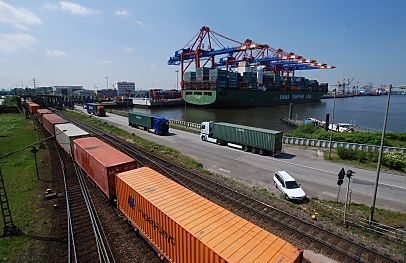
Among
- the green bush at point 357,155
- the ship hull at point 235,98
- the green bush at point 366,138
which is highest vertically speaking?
the ship hull at point 235,98

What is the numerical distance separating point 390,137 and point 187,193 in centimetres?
4049

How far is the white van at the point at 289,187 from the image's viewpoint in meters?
18.4

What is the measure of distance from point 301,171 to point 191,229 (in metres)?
20.4

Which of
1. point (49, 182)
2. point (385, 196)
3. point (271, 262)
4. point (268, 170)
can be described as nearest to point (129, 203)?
point (271, 262)

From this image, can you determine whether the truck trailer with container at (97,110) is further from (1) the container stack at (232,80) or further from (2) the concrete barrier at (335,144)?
(2) the concrete barrier at (335,144)

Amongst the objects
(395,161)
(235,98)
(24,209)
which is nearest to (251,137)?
(395,161)

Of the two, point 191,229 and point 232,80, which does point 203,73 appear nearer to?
point 232,80

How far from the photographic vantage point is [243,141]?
33.5 m

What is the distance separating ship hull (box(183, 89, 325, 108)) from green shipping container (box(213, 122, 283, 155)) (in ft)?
198

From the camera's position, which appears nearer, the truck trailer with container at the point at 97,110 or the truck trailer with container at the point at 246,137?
the truck trailer with container at the point at 246,137

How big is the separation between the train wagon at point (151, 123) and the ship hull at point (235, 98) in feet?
142

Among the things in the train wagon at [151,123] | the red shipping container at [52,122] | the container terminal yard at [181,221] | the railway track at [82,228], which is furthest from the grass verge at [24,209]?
the train wagon at [151,123]

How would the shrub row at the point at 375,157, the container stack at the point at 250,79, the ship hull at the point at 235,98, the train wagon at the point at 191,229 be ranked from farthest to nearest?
the container stack at the point at 250,79 < the ship hull at the point at 235,98 < the shrub row at the point at 375,157 < the train wagon at the point at 191,229

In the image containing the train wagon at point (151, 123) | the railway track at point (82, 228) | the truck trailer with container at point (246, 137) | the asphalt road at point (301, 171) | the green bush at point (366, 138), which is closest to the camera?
the railway track at point (82, 228)
